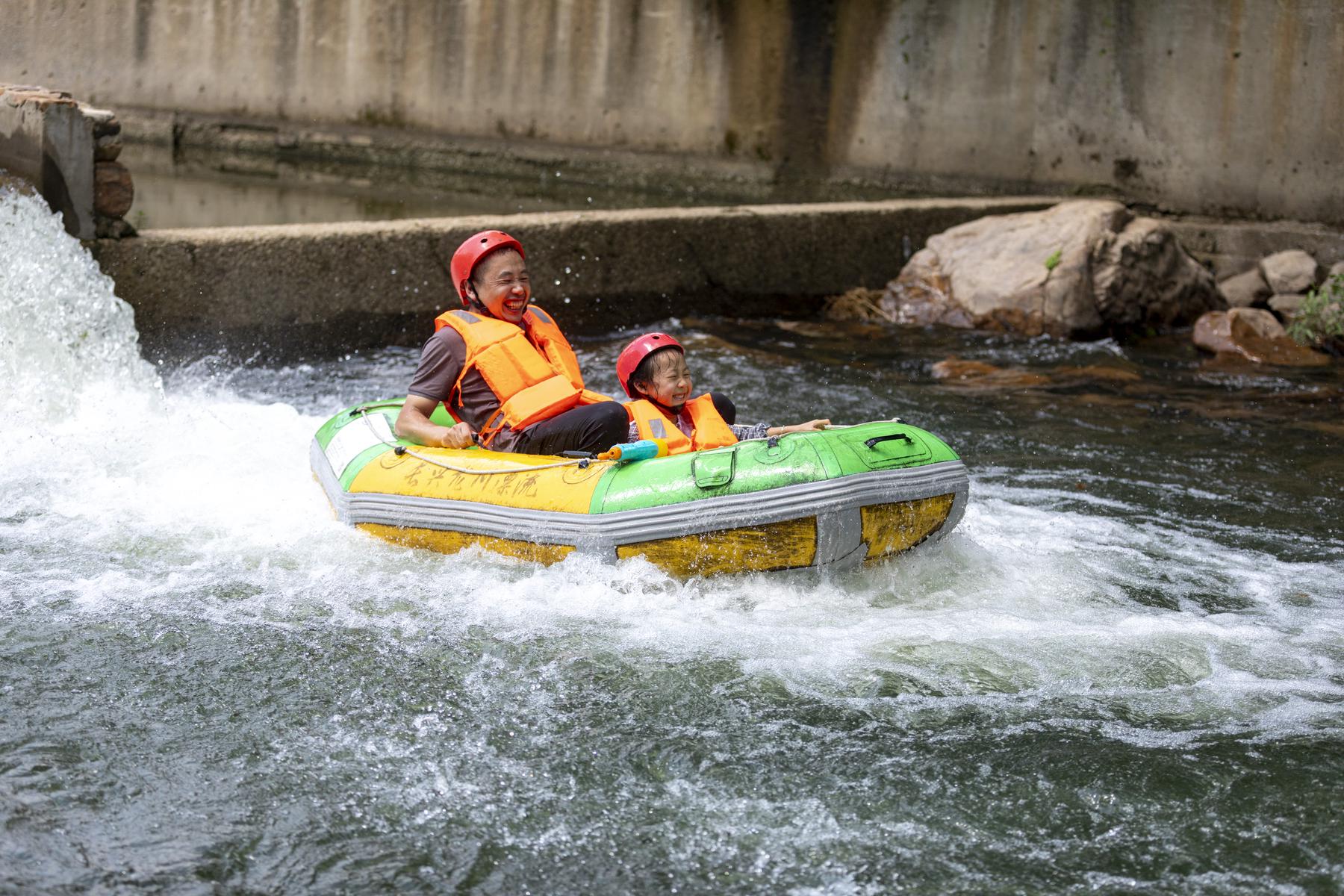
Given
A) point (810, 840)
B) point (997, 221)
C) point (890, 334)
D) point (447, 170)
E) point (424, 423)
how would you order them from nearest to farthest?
point (810, 840), point (424, 423), point (890, 334), point (997, 221), point (447, 170)

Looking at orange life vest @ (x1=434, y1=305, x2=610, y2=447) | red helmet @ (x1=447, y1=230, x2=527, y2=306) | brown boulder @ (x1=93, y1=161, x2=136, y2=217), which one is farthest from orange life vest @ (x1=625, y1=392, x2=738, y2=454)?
brown boulder @ (x1=93, y1=161, x2=136, y2=217)

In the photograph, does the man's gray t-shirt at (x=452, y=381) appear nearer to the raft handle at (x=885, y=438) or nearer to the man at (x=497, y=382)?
the man at (x=497, y=382)

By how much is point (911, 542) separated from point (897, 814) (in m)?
1.45

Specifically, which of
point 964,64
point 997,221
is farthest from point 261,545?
point 964,64

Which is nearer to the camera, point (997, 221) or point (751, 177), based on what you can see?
point (997, 221)

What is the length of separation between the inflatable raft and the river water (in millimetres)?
99

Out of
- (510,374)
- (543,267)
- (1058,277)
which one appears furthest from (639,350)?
(1058,277)

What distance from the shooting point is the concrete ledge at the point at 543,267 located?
7340 millimetres

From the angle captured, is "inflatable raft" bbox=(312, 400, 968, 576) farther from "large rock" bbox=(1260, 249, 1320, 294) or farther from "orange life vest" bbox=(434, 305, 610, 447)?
"large rock" bbox=(1260, 249, 1320, 294)

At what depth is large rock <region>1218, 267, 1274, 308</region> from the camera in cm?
943

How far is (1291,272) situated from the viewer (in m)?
9.32

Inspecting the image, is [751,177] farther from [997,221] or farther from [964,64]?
[997,221]

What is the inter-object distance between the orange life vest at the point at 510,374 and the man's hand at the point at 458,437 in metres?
0.14

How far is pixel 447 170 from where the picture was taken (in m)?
14.1
